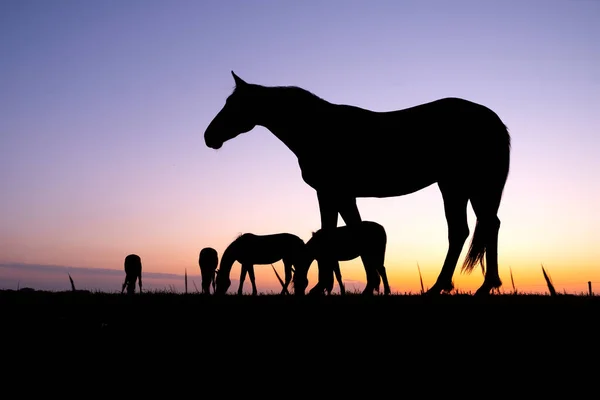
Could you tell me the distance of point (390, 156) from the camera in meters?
8.85

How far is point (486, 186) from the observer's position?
9.01 meters

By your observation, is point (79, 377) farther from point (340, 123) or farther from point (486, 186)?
point (486, 186)

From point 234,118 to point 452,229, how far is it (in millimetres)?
3772

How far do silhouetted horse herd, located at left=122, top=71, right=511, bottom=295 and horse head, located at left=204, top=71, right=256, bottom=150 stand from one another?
2 cm

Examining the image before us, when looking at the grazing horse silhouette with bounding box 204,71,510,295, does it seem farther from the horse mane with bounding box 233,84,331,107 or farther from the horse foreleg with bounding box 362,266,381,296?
the horse foreleg with bounding box 362,266,381,296

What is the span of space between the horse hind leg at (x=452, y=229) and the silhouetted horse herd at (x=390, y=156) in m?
0.01

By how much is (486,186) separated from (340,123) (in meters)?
2.41

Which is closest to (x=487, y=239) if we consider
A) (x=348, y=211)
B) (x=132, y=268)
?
(x=348, y=211)

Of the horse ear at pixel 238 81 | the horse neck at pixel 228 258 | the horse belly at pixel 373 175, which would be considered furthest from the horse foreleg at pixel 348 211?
the horse neck at pixel 228 258

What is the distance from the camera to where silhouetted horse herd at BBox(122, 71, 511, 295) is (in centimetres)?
866

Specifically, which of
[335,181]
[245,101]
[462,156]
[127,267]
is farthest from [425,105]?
[127,267]

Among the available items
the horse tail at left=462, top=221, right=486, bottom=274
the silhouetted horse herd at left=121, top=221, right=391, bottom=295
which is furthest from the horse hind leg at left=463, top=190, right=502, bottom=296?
the silhouetted horse herd at left=121, top=221, right=391, bottom=295

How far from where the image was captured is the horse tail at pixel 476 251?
344 inches

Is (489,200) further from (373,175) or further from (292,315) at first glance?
(292,315)
